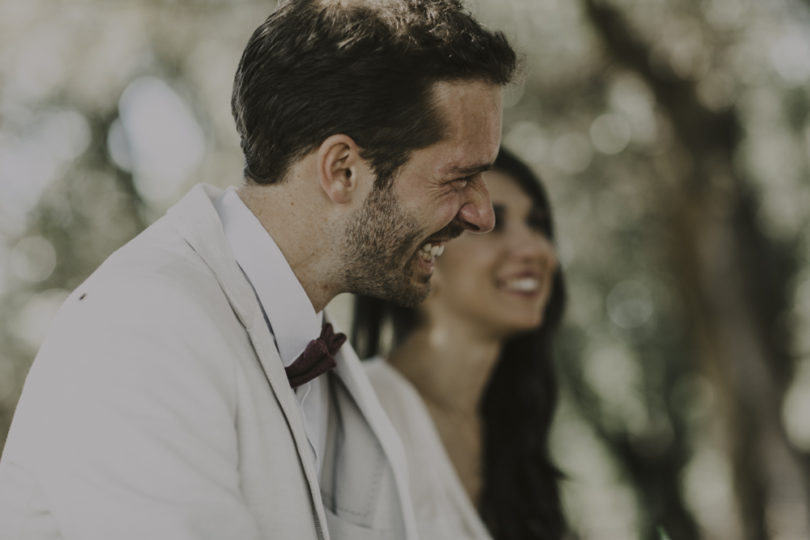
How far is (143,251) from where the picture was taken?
69.2 inches

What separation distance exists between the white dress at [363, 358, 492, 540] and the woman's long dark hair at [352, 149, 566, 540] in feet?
0.77

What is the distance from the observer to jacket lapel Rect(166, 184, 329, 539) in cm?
179

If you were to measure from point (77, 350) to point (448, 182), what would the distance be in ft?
3.25

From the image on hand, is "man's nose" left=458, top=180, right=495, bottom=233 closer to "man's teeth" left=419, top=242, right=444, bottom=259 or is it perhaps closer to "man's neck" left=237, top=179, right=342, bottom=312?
"man's teeth" left=419, top=242, right=444, bottom=259

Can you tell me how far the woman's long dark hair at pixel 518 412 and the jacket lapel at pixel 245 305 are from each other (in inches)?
63.8

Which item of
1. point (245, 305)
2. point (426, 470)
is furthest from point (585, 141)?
point (245, 305)

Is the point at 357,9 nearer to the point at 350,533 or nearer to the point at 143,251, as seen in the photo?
the point at 143,251

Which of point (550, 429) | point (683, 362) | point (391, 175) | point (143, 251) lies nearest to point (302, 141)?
point (391, 175)

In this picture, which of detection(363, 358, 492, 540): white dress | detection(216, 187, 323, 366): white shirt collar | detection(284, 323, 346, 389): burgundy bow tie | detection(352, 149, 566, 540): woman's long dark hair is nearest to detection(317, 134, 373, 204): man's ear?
detection(216, 187, 323, 366): white shirt collar

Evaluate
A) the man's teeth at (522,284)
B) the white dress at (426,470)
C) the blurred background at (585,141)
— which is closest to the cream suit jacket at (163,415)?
the white dress at (426,470)

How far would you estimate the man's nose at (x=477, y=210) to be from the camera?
2221 mm

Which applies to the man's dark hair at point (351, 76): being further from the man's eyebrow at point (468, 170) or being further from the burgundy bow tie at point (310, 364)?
the burgundy bow tie at point (310, 364)

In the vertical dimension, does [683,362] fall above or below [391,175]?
below

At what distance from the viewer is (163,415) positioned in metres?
1.49
